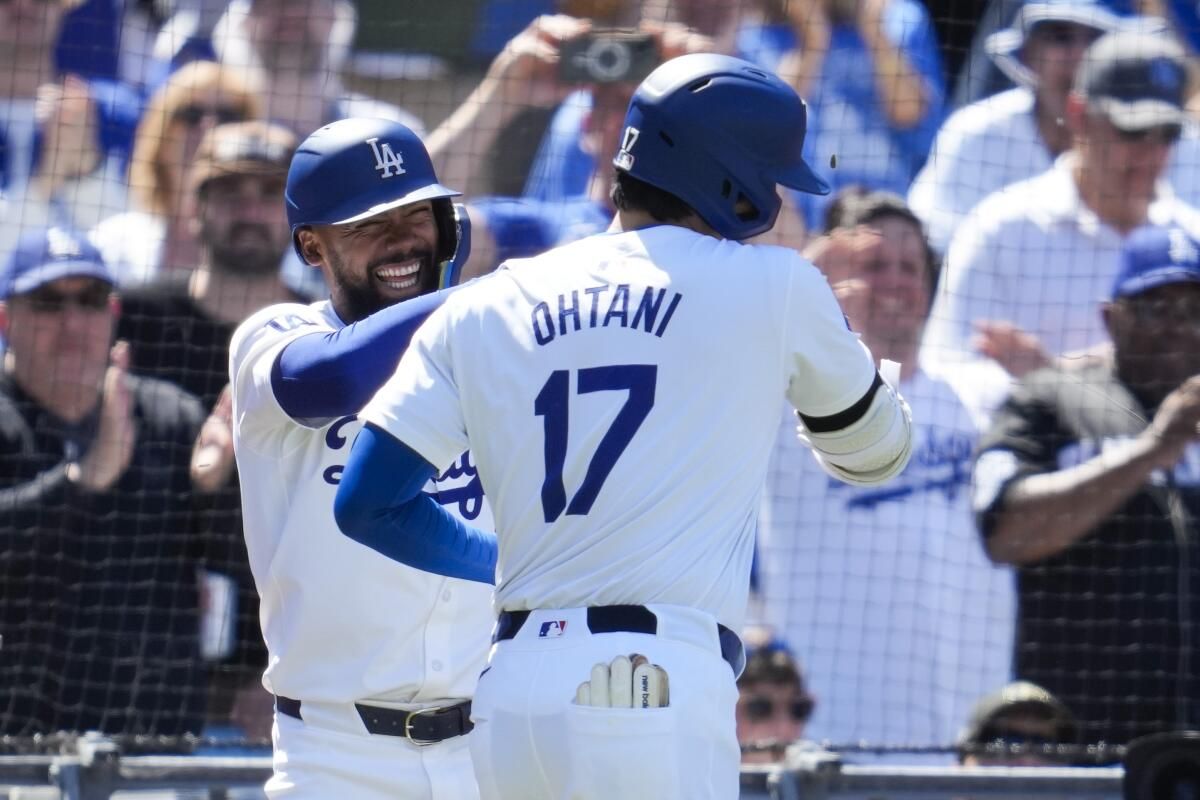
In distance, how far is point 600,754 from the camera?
204 cm

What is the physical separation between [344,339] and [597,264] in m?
0.50

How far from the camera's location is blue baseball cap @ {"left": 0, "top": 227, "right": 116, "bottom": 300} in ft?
16.2

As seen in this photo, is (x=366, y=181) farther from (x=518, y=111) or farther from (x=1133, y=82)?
(x=1133, y=82)

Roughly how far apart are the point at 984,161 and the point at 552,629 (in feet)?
12.3

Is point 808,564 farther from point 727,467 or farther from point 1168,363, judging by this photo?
point 727,467

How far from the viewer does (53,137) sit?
5.67 meters

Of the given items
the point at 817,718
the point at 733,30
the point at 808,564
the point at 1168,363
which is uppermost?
the point at 733,30

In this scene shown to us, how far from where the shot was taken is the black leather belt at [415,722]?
2795 mm

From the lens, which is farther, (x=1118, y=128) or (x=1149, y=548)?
(x=1118, y=128)

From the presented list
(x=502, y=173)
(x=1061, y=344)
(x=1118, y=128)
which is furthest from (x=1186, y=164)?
(x=502, y=173)

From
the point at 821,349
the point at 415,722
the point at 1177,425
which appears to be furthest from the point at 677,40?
the point at 821,349

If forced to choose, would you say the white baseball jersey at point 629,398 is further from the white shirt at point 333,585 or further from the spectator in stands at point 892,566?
the spectator in stands at point 892,566

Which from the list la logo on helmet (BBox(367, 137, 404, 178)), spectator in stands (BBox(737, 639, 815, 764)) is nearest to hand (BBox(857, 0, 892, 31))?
spectator in stands (BBox(737, 639, 815, 764))

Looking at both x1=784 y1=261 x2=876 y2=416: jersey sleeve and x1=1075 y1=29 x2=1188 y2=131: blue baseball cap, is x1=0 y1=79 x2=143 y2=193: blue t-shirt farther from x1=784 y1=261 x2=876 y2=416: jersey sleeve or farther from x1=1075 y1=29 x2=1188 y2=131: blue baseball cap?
x1=784 y1=261 x2=876 y2=416: jersey sleeve
